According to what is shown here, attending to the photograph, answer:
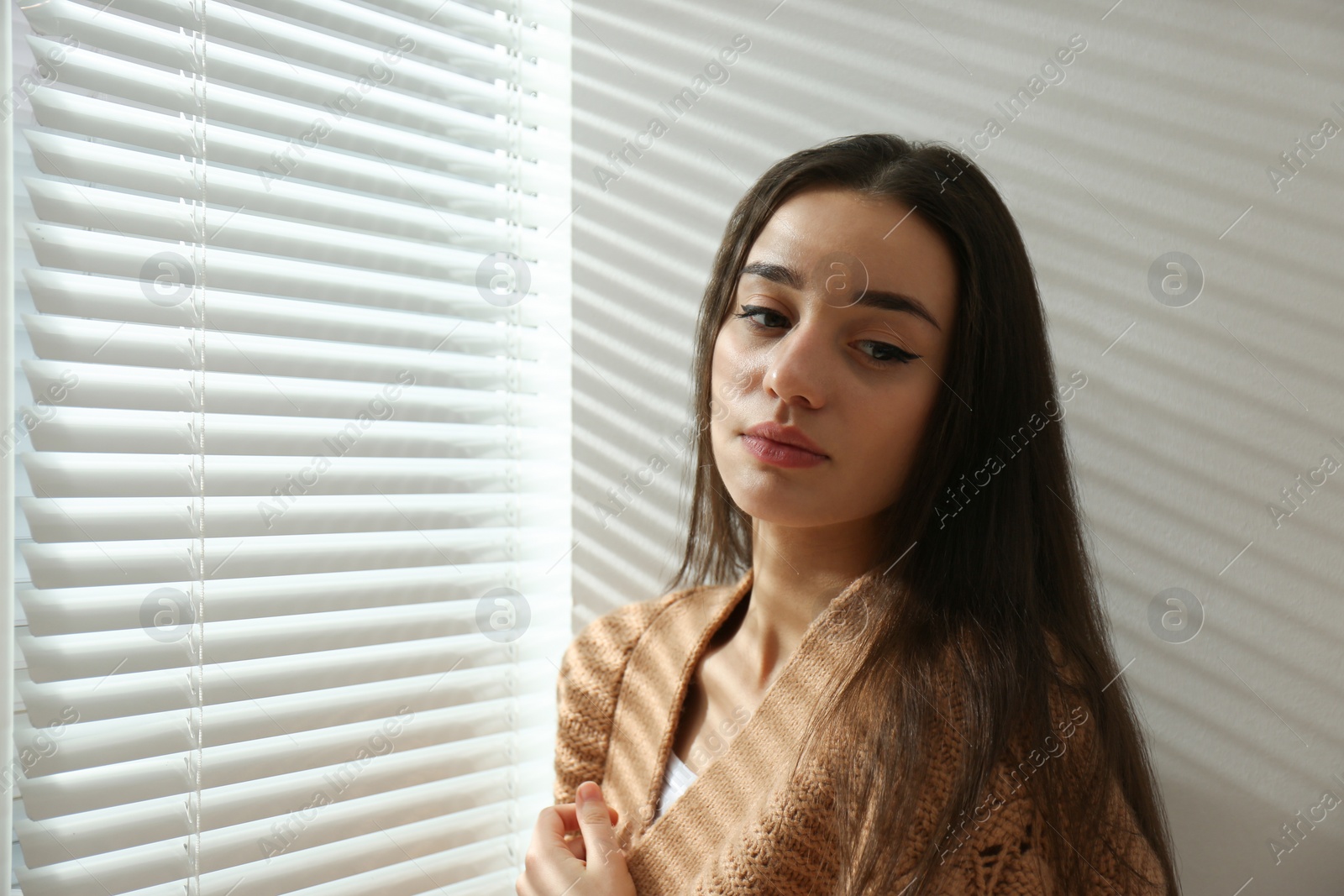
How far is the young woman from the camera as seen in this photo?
2.52 feet

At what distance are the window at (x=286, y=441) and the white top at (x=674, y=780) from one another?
0.34 meters

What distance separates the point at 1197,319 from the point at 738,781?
2.42 feet

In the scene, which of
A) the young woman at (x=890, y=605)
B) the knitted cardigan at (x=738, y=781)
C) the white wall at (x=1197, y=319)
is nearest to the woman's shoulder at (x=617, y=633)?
the knitted cardigan at (x=738, y=781)

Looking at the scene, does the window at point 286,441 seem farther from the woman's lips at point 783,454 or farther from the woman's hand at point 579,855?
the woman's lips at point 783,454

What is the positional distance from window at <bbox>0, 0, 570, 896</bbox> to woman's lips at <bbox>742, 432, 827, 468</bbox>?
1.66ft

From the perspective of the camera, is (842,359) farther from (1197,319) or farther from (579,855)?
(579,855)

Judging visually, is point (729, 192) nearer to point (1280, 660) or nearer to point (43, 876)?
point (1280, 660)

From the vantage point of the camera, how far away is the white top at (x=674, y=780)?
99 centimetres

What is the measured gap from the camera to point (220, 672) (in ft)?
3.29

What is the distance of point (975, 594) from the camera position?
88 cm

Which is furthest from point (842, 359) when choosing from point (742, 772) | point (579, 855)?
point (579, 855)

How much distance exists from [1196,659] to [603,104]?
3.55 feet

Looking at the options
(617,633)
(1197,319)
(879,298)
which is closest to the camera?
(879,298)

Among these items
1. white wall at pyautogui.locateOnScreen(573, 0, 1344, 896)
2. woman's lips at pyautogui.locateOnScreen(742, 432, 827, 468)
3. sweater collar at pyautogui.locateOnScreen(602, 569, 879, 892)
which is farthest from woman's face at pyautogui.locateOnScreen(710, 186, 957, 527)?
white wall at pyautogui.locateOnScreen(573, 0, 1344, 896)
